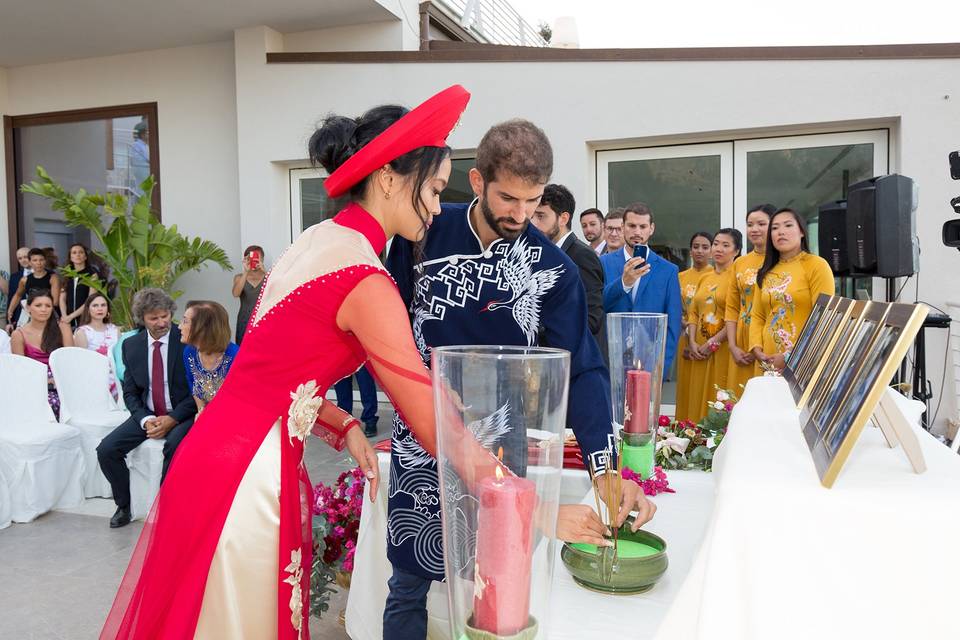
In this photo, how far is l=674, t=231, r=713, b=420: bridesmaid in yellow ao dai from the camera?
479 centimetres

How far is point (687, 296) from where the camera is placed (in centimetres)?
498

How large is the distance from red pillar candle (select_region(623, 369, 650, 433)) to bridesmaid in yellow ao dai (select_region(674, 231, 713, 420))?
3016 mm

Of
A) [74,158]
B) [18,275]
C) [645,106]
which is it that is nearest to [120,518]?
[645,106]

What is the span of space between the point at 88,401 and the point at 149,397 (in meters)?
0.69

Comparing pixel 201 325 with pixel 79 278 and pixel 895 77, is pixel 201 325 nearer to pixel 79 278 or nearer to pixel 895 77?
pixel 79 278

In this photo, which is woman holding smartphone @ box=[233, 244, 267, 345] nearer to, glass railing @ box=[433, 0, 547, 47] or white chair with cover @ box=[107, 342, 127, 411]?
white chair with cover @ box=[107, 342, 127, 411]

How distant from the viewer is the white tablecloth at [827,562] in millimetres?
665

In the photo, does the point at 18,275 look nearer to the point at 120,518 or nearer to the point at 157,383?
the point at 157,383

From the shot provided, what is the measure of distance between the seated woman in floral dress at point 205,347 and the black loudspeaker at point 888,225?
3.22m

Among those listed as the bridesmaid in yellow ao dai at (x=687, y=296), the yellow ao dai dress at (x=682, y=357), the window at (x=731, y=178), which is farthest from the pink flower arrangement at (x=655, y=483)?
the window at (x=731, y=178)

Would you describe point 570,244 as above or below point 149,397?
above

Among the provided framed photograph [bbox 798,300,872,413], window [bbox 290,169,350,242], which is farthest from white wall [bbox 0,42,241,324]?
framed photograph [bbox 798,300,872,413]

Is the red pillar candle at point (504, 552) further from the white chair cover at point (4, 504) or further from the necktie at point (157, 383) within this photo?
the white chair cover at point (4, 504)

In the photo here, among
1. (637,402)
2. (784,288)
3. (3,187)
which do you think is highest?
(3,187)
